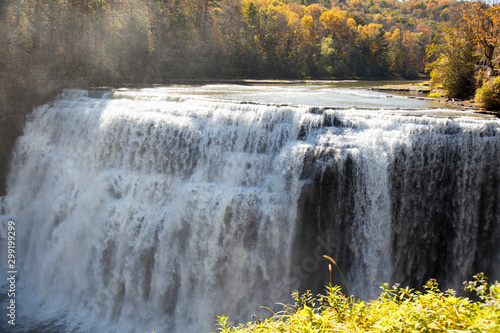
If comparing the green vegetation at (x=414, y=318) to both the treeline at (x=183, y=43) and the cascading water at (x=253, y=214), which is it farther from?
the treeline at (x=183, y=43)

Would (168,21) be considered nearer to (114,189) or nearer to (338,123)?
(114,189)

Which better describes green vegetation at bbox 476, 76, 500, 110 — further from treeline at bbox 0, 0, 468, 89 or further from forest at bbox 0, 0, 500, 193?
treeline at bbox 0, 0, 468, 89

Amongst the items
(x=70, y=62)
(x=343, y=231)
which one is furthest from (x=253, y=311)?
(x=70, y=62)

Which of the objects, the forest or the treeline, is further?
the treeline

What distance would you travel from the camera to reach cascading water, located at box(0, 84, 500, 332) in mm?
9711

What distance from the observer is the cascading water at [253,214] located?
9.71 m

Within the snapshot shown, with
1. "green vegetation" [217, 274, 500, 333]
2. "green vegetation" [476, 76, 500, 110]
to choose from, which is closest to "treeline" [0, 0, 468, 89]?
"green vegetation" [476, 76, 500, 110]

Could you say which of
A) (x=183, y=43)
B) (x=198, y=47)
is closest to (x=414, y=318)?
(x=183, y=43)

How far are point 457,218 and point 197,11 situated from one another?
36.2 metres

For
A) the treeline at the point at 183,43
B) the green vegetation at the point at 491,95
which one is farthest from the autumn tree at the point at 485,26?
the green vegetation at the point at 491,95

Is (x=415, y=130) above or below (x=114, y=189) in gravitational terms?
above

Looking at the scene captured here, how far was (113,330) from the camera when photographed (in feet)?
34.8

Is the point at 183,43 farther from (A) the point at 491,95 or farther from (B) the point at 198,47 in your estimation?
(A) the point at 491,95

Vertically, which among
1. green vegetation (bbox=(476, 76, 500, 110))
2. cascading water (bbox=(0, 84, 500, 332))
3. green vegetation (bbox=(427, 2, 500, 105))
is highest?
green vegetation (bbox=(427, 2, 500, 105))
